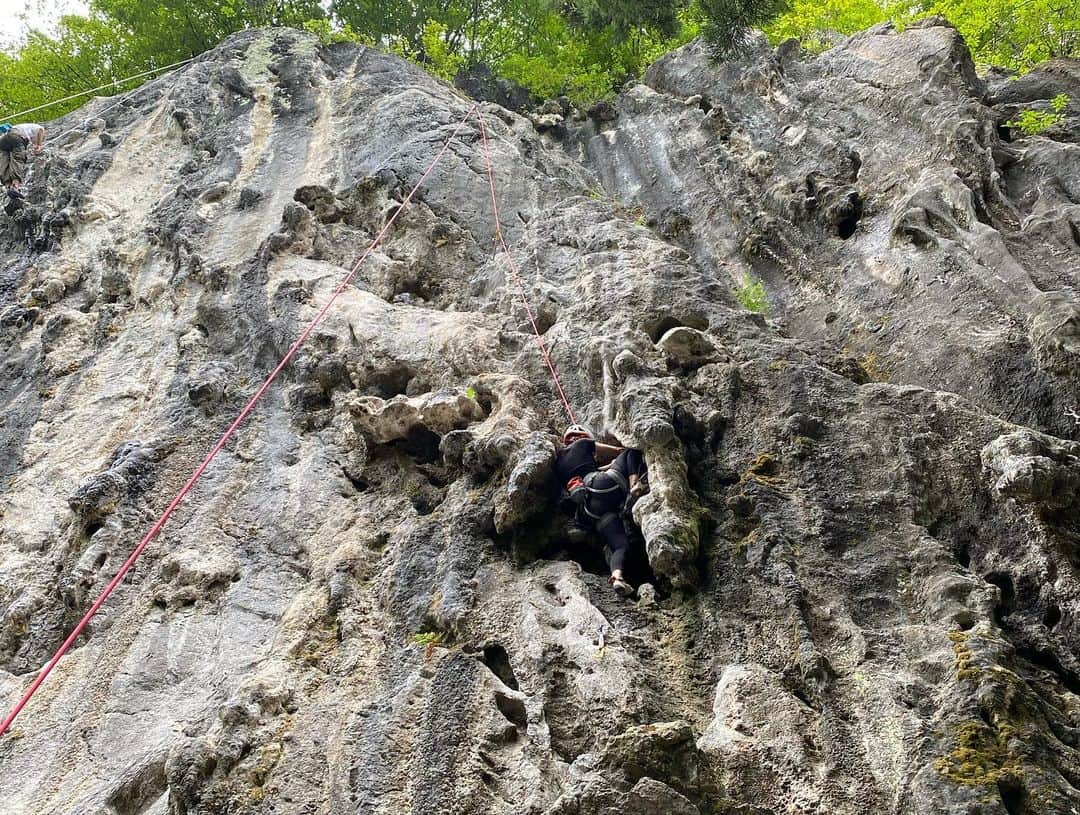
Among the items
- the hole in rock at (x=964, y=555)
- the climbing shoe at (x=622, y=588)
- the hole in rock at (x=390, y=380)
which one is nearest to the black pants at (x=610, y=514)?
the climbing shoe at (x=622, y=588)

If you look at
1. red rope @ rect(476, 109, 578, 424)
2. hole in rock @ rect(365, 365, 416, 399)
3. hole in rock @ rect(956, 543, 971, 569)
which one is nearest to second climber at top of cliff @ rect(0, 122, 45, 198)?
red rope @ rect(476, 109, 578, 424)

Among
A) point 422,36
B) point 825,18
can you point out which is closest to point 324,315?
point 422,36

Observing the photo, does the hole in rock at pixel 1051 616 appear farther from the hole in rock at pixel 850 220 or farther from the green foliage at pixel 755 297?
the hole in rock at pixel 850 220

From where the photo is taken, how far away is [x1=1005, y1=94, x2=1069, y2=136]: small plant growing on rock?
34.8 feet

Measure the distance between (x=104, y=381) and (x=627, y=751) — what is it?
760 cm

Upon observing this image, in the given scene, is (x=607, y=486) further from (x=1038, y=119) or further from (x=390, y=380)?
(x=1038, y=119)

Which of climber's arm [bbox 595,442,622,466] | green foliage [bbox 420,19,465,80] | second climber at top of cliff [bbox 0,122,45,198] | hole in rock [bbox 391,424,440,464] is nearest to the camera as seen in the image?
climber's arm [bbox 595,442,622,466]

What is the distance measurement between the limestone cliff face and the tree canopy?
16.5ft

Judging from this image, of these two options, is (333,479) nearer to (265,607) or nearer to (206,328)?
(265,607)

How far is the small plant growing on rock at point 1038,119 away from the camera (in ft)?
34.8

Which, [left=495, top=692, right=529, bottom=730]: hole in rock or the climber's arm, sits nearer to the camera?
[left=495, top=692, right=529, bottom=730]: hole in rock

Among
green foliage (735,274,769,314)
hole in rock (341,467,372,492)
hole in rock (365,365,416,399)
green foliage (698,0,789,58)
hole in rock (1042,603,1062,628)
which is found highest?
green foliage (698,0,789,58)

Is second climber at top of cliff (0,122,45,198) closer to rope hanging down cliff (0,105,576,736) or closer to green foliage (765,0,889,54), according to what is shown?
rope hanging down cliff (0,105,576,736)

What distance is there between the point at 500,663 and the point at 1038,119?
9582mm
